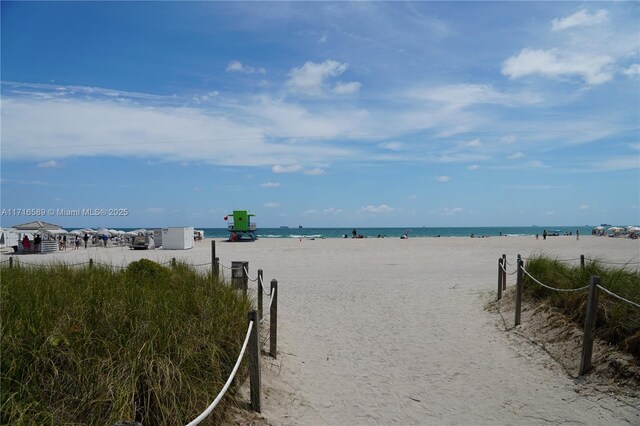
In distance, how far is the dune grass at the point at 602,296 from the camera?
684cm

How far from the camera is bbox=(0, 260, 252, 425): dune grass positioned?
394 centimetres

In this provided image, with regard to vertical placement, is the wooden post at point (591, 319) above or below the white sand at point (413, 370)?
above

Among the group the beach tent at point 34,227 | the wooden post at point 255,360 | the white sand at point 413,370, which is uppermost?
the beach tent at point 34,227

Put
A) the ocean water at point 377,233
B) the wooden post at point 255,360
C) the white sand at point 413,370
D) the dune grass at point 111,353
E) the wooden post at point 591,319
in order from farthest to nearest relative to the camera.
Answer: the ocean water at point 377,233 < the wooden post at point 591,319 < the white sand at point 413,370 < the wooden post at point 255,360 < the dune grass at point 111,353

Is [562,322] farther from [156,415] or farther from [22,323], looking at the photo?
[22,323]

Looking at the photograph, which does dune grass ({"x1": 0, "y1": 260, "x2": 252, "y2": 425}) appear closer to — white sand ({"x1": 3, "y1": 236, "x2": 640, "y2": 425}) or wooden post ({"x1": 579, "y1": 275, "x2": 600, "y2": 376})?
white sand ({"x1": 3, "y1": 236, "x2": 640, "y2": 425})

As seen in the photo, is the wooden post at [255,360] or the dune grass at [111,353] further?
the wooden post at [255,360]

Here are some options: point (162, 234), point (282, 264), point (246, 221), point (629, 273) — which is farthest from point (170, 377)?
point (246, 221)

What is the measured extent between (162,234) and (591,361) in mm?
33178

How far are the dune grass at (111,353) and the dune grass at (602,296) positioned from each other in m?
5.24

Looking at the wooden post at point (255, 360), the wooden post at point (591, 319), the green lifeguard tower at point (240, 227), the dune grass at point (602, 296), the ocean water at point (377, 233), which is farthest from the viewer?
the ocean water at point (377, 233)

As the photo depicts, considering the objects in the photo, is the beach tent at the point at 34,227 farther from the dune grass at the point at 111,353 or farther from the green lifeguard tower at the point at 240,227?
the dune grass at the point at 111,353

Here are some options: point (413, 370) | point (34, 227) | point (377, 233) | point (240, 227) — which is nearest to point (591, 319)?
point (413, 370)

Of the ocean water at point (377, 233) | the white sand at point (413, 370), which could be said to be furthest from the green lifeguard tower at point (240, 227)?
the white sand at point (413, 370)
